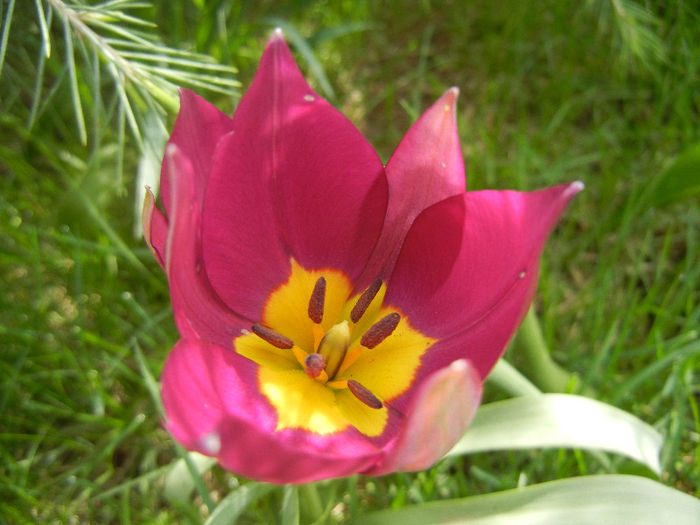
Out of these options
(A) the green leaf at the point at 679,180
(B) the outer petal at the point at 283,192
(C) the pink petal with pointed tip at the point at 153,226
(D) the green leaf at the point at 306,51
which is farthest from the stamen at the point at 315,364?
(A) the green leaf at the point at 679,180

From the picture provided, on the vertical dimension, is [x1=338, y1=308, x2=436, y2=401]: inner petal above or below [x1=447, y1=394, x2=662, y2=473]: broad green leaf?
above

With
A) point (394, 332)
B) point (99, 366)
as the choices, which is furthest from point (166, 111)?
point (99, 366)

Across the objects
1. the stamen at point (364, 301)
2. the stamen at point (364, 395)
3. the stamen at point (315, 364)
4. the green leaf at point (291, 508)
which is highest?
the stamen at point (364, 301)

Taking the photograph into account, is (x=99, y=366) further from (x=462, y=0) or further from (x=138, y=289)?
(x=462, y=0)

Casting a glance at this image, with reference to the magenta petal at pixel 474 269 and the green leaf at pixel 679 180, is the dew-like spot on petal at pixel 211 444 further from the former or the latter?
the green leaf at pixel 679 180

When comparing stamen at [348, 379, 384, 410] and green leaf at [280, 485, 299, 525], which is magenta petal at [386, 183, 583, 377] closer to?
stamen at [348, 379, 384, 410]

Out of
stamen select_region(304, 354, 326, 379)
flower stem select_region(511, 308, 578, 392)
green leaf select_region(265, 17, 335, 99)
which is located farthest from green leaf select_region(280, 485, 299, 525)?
green leaf select_region(265, 17, 335, 99)

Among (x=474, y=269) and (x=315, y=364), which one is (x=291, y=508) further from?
(x=474, y=269)
